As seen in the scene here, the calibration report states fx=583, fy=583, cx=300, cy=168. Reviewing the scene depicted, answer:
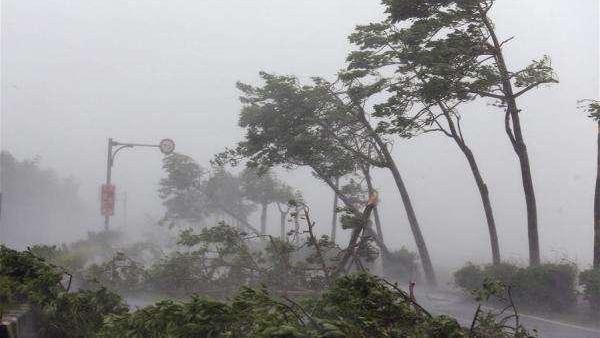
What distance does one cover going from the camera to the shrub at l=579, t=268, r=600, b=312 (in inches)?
527

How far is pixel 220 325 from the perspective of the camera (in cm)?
464

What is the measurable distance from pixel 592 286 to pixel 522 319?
5.92 feet

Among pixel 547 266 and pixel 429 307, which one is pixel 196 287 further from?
pixel 547 266

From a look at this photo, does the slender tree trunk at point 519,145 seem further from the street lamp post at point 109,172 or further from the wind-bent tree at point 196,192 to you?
the wind-bent tree at point 196,192

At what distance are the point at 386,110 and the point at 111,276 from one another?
9007mm

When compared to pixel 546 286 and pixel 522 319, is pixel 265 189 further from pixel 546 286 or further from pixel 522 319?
pixel 522 319

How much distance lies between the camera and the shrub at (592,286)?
13391mm

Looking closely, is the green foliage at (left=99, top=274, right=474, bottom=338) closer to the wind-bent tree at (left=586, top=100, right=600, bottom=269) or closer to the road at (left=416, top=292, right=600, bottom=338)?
the road at (left=416, top=292, right=600, bottom=338)

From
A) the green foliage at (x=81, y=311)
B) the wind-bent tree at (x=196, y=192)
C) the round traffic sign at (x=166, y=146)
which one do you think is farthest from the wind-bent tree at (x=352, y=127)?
the wind-bent tree at (x=196, y=192)

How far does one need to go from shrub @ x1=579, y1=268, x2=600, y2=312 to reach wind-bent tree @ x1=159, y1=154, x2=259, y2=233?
31.7 m

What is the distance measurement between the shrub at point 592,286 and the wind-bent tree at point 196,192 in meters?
31.7

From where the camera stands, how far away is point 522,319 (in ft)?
43.9

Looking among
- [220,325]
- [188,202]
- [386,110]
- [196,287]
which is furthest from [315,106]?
[188,202]

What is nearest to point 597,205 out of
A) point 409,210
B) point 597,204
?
point 597,204
